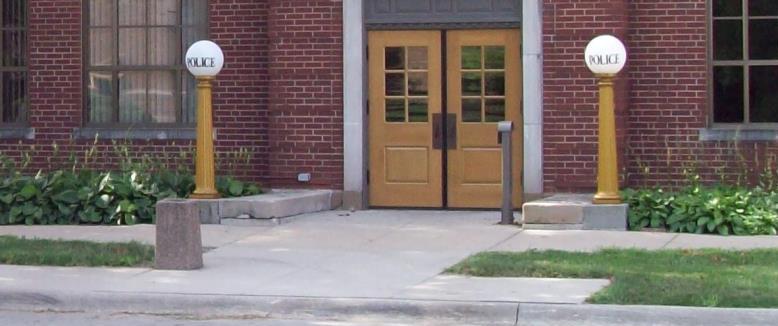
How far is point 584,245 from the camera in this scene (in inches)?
514

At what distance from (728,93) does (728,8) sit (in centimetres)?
97

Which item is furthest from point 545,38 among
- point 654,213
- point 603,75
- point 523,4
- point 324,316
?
point 324,316

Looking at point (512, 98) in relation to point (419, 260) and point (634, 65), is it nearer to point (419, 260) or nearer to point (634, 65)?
Answer: point (634, 65)

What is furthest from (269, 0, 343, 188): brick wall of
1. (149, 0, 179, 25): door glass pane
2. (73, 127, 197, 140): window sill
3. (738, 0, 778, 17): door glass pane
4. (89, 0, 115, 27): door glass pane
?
(738, 0, 778, 17): door glass pane

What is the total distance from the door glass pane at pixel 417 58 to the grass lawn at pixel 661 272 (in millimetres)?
4133

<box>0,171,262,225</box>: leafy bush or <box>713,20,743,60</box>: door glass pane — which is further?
<box>713,20,743,60</box>: door glass pane

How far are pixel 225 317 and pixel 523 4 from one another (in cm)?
664

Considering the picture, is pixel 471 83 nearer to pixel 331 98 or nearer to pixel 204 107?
pixel 331 98

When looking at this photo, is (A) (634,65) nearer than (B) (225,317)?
No

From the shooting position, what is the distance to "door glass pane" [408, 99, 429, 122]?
15898mm

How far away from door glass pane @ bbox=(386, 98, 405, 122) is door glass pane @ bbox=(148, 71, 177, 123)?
2.86 m

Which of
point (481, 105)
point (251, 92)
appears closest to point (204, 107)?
point (251, 92)

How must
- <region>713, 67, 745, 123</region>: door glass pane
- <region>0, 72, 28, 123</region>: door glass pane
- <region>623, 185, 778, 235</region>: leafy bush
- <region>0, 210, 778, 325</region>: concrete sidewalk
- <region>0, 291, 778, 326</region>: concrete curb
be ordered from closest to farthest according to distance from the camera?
<region>0, 291, 778, 326</region>: concrete curb → <region>0, 210, 778, 325</region>: concrete sidewalk → <region>623, 185, 778, 235</region>: leafy bush → <region>713, 67, 745, 123</region>: door glass pane → <region>0, 72, 28, 123</region>: door glass pane

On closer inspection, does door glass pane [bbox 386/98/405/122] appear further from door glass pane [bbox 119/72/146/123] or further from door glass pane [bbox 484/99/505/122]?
door glass pane [bbox 119/72/146/123]
